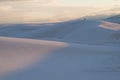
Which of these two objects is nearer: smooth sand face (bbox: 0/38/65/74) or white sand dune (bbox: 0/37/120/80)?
white sand dune (bbox: 0/37/120/80)

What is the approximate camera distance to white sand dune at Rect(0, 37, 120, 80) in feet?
17.8

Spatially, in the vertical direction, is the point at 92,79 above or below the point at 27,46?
below

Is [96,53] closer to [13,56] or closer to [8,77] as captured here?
[13,56]

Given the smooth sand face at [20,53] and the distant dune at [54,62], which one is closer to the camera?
the distant dune at [54,62]

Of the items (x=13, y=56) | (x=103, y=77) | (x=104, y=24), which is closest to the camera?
(x=103, y=77)

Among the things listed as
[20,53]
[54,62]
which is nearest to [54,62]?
[54,62]

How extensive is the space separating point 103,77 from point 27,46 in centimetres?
187

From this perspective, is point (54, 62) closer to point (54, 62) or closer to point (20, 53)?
point (54, 62)

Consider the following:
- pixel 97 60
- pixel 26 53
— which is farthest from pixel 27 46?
pixel 97 60

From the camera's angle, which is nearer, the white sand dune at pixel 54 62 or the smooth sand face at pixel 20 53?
the white sand dune at pixel 54 62

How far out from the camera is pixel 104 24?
76.7 feet

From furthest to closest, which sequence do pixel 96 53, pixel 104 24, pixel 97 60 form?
1. pixel 104 24
2. pixel 96 53
3. pixel 97 60

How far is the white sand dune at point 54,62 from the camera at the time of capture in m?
5.43

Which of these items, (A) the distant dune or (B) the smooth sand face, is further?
(B) the smooth sand face
